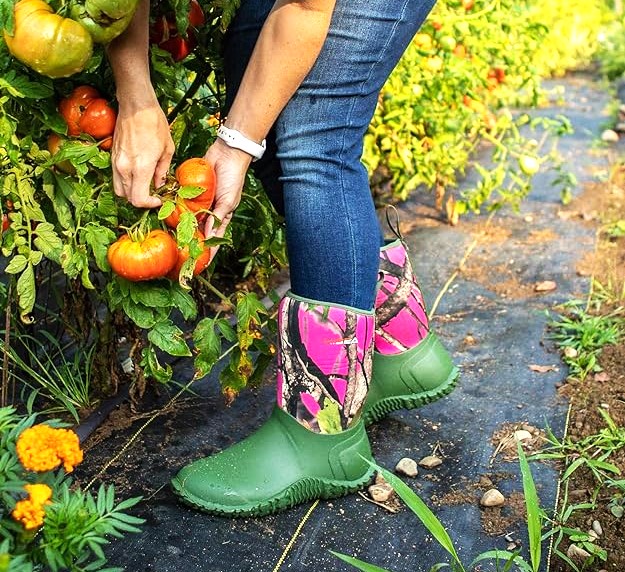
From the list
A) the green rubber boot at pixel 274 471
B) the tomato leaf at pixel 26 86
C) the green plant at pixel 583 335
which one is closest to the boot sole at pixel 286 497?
the green rubber boot at pixel 274 471

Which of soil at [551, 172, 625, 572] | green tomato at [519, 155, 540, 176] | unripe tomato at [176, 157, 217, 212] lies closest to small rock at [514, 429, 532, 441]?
soil at [551, 172, 625, 572]

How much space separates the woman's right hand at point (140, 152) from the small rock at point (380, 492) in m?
0.71

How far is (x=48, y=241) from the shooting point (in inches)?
63.1

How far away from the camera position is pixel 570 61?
7.15m

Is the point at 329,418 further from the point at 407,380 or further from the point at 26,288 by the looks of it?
the point at 26,288

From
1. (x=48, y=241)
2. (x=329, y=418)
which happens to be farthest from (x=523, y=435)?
(x=48, y=241)

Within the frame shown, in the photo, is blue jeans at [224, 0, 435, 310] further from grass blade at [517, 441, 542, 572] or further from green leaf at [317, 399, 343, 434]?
grass blade at [517, 441, 542, 572]

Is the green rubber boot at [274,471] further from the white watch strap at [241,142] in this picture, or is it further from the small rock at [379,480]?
the white watch strap at [241,142]

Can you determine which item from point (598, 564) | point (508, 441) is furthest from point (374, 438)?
point (598, 564)

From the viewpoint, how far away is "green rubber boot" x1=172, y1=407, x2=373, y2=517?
5.68 feet

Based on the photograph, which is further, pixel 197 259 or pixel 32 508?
pixel 197 259

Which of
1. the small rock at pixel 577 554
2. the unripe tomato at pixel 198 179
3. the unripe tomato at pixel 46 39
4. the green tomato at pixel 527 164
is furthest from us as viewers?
the green tomato at pixel 527 164

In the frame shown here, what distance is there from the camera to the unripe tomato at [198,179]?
1563 mm

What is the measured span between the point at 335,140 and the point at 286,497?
0.67 meters
